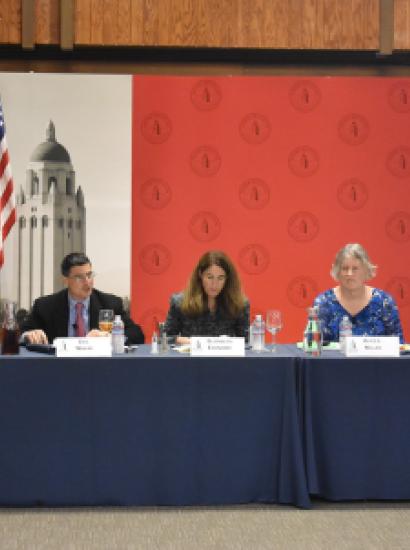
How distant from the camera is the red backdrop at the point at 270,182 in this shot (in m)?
5.42

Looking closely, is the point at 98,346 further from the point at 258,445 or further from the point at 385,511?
the point at 385,511

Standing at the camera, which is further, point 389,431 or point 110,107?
point 110,107

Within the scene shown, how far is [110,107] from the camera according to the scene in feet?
17.6

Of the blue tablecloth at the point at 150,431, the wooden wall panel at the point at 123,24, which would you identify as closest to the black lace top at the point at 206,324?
the blue tablecloth at the point at 150,431

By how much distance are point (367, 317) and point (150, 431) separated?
1285mm

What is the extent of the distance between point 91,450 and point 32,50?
305 cm

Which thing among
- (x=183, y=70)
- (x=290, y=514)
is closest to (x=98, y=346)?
(x=290, y=514)

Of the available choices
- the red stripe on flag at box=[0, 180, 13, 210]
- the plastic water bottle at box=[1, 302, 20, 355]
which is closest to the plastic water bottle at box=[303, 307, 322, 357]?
the plastic water bottle at box=[1, 302, 20, 355]

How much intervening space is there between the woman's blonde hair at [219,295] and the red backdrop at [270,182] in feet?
4.45

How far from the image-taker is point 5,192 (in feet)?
16.3

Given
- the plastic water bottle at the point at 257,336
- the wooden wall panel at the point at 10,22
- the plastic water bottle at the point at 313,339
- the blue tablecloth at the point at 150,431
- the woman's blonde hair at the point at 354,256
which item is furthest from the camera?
the wooden wall panel at the point at 10,22

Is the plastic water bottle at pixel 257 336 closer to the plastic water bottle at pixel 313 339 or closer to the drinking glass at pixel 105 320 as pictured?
the plastic water bottle at pixel 313 339

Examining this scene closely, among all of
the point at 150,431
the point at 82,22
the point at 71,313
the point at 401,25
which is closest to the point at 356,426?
the point at 150,431

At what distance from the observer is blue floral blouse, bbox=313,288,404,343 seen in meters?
3.97
